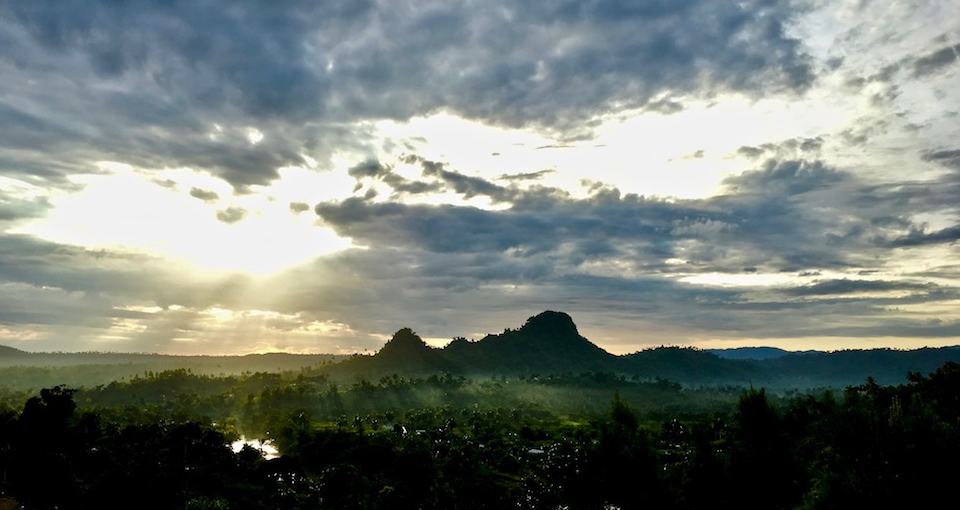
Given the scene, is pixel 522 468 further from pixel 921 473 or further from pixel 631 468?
pixel 921 473

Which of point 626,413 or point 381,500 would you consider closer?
point 381,500

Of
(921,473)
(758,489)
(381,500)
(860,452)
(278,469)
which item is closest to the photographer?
(921,473)

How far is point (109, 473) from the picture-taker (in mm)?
47125

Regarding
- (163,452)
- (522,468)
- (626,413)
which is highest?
(626,413)

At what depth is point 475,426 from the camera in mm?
158125

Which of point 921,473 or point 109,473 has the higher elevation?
point 921,473

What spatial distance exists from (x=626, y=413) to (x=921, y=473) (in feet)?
123

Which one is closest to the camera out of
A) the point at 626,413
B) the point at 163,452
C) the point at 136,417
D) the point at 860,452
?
the point at 860,452

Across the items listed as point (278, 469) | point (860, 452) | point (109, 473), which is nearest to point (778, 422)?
point (860, 452)

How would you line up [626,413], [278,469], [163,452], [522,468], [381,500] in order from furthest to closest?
[522,468], [278,469], [163,452], [626,413], [381,500]

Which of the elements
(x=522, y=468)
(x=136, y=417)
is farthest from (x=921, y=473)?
(x=136, y=417)

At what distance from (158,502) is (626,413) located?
43597 mm

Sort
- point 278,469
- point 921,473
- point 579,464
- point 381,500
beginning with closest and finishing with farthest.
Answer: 1. point 921,473
2. point 579,464
3. point 381,500
4. point 278,469

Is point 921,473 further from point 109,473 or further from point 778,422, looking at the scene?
point 109,473
